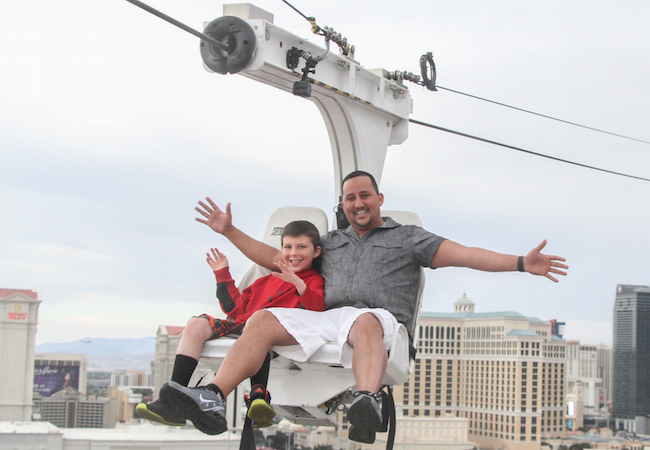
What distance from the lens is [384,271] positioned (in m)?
3.10

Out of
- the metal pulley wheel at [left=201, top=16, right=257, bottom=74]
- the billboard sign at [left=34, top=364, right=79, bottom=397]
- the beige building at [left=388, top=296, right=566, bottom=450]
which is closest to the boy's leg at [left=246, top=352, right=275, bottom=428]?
the metal pulley wheel at [left=201, top=16, right=257, bottom=74]

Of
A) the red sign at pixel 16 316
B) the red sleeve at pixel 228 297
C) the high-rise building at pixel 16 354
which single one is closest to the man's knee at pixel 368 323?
the red sleeve at pixel 228 297

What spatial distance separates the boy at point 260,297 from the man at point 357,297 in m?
0.08

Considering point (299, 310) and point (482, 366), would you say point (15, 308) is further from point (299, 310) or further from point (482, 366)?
point (299, 310)

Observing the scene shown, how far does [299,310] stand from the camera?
9.45ft

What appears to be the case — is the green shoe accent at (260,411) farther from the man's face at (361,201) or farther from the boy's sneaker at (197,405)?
the man's face at (361,201)

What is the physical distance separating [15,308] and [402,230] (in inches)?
1388

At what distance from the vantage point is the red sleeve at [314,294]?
9.87ft

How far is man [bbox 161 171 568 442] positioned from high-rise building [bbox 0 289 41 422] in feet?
109

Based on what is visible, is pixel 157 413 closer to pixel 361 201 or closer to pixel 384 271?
pixel 384 271

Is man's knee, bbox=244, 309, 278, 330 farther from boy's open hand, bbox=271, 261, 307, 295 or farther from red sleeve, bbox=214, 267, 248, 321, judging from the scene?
red sleeve, bbox=214, 267, 248, 321

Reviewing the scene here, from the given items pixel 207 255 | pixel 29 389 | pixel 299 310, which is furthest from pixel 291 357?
pixel 29 389

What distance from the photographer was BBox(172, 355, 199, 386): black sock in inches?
109

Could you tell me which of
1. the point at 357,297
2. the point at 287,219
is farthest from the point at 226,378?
the point at 287,219
